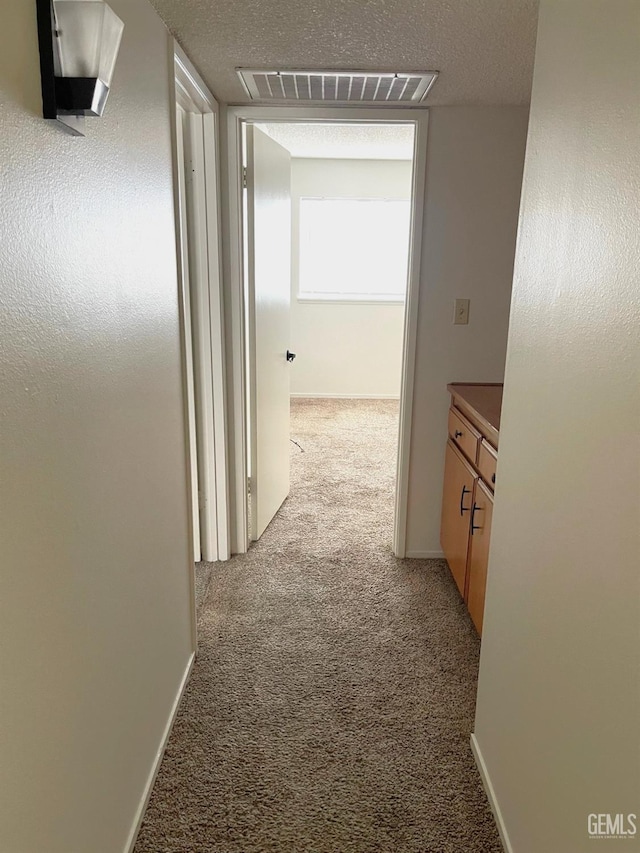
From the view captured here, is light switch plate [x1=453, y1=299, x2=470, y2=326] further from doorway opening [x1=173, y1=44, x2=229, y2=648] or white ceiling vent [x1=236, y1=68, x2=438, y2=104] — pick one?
doorway opening [x1=173, y1=44, x2=229, y2=648]

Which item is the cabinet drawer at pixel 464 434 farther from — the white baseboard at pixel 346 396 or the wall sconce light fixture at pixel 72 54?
the white baseboard at pixel 346 396

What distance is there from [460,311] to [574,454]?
1772mm

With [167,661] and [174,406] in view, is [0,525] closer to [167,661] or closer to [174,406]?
[174,406]

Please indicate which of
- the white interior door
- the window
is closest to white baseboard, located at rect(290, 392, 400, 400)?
the window

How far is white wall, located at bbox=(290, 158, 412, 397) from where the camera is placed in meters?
5.88

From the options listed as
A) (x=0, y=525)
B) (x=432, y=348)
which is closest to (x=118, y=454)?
(x=0, y=525)

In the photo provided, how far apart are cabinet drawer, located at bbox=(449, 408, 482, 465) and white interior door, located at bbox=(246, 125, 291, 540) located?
97 centimetres

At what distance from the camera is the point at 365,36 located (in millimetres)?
1841

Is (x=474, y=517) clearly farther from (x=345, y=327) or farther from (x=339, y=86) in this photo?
(x=345, y=327)

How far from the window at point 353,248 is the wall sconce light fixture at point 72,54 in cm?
517

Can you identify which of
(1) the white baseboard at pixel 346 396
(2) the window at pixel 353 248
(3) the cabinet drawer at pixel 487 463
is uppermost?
(2) the window at pixel 353 248

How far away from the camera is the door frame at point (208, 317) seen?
2.59m

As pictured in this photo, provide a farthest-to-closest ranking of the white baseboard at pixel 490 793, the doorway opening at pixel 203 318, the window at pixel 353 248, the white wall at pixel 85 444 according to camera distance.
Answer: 1. the window at pixel 353 248
2. the doorway opening at pixel 203 318
3. the white baseboard at pixel 490 793
4. the white wall at pixel 85 444

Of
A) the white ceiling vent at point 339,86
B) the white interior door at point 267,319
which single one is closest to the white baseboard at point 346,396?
the white interior door at point 267,319
